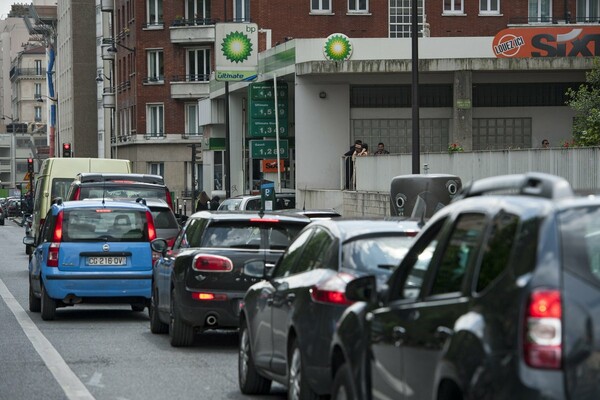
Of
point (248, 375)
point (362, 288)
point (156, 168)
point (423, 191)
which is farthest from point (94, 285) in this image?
point (156, 168)

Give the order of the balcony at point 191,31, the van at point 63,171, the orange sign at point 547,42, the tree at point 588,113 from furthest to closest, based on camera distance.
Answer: the balcony at point 191,31
the orange sign at point 547,42
the van at point 63,171
the tree at point 588,113

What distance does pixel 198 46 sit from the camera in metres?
80.5

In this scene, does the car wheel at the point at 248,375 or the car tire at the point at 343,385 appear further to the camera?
the car wheel at the point at 248,375

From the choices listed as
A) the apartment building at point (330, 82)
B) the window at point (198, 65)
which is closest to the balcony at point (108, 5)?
the apartment building at point (330, 82)

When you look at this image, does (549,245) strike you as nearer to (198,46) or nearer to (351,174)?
(351,174)

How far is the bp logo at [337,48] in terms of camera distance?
4309cm

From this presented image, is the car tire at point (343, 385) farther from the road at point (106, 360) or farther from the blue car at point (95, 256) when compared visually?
the blue car at point (95, 256)

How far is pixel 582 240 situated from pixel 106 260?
15111mm

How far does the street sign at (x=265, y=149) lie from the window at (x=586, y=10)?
28.1 m

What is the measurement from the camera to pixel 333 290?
9.34m

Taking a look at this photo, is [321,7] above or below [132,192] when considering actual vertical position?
above

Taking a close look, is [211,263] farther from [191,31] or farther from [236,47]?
[191,31]

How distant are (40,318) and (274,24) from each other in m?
48.5

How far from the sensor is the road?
39.9ft
